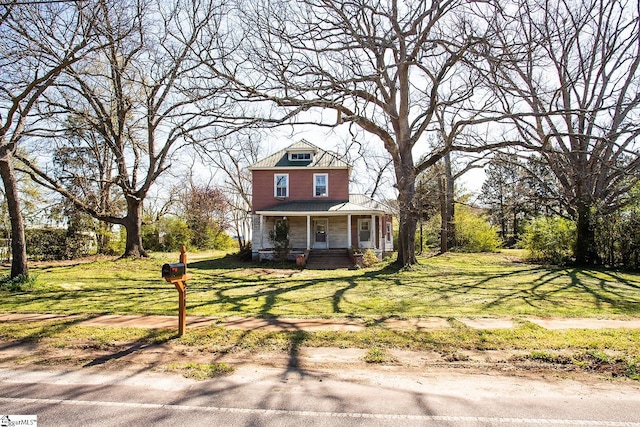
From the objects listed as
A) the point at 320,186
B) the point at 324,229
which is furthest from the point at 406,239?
the point at 320,186

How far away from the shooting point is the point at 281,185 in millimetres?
23156

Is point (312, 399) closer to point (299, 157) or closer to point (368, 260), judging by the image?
point (368, 260)

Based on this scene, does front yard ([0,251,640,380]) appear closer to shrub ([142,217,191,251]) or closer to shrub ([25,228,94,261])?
shrub ([25,228,94,261])

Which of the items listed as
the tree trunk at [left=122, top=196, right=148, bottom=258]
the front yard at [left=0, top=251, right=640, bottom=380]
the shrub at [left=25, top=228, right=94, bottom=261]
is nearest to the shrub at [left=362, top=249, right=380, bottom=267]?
the front yard at [left=0, top=251, right=640, bottom=380]

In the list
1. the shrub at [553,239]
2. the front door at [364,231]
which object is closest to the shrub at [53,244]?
the front door at [364,231]

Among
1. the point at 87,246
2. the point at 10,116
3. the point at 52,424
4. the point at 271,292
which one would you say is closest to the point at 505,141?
the point at 271,292

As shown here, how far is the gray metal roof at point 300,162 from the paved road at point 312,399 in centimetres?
1872

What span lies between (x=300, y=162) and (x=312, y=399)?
20178 millimetres

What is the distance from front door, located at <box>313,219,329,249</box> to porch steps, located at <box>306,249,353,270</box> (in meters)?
1.30

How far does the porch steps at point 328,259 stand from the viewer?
752 inches

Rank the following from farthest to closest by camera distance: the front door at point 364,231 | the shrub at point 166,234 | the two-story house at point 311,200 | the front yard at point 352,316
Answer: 1. the shrub at point 166,234
2. the front door at point 364,231
3. the two-story house at point 311,200
4. the front yard at point 352,316

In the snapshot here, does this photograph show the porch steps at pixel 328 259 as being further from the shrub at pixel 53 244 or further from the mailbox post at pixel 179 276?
the shrub at pixel 53 244

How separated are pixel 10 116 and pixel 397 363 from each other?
12676 millimetres

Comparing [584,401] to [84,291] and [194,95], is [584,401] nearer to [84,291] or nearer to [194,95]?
[194,95]
